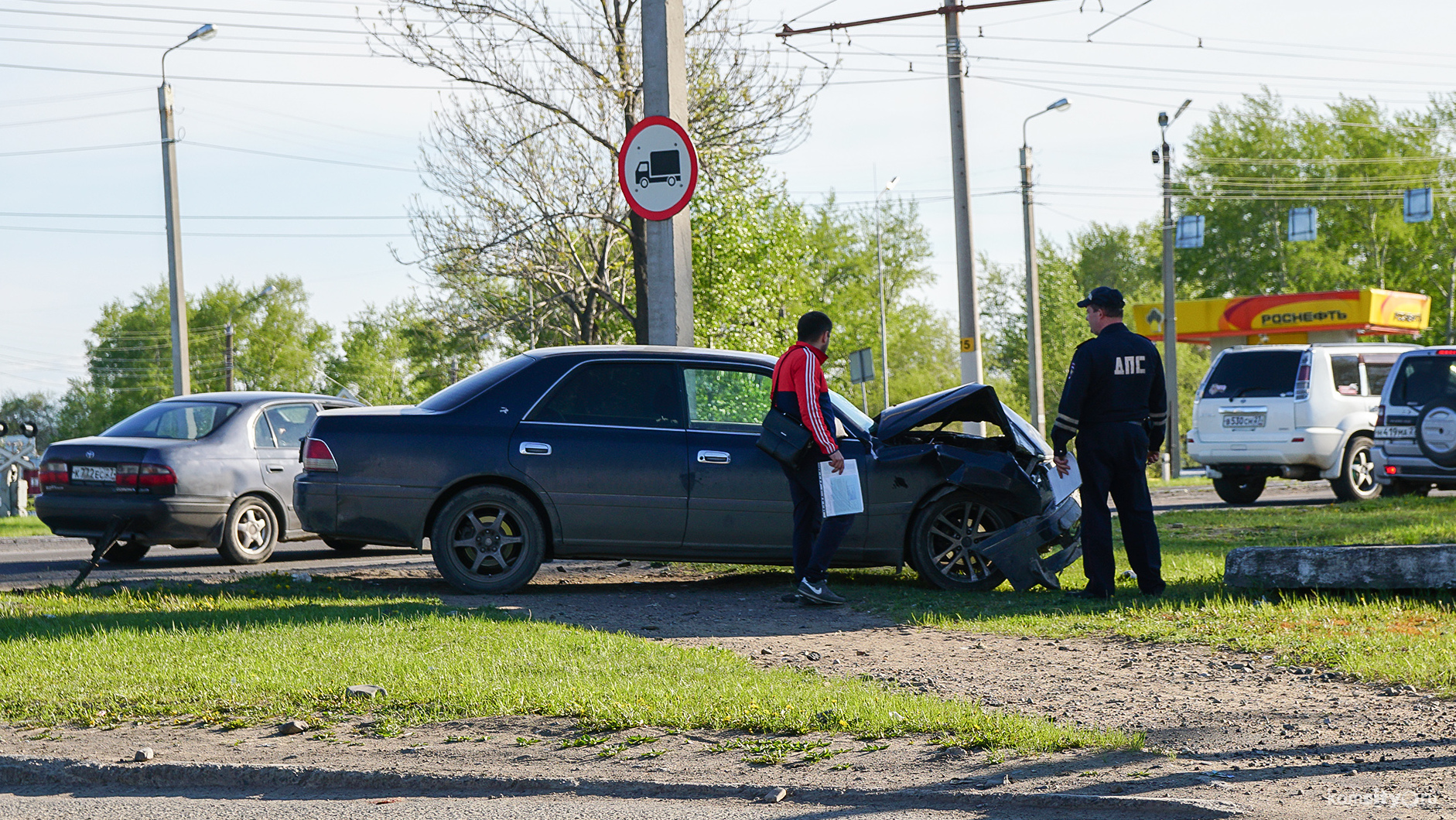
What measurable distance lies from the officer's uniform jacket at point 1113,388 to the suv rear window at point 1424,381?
29.1ft

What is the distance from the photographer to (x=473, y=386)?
8.86 metres

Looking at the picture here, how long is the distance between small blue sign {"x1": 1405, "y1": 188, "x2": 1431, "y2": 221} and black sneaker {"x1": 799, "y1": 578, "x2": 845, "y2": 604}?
37032mm

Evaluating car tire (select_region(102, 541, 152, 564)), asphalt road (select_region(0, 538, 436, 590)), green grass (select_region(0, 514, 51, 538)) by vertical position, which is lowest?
green grass (select_region(0, 514, 51, 538))

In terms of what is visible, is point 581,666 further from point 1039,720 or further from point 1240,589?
point 1240,589

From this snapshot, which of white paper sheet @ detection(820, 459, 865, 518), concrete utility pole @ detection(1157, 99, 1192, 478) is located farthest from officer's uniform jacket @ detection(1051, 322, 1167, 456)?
concrete utility pole @ detection(1157, 99, 1192, 478)

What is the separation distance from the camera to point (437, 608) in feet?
25.6

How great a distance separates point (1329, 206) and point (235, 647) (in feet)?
206

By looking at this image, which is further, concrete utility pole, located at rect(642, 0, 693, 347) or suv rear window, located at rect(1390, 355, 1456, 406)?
suv rear window, located at rect(1390, 355, 1456, 406)

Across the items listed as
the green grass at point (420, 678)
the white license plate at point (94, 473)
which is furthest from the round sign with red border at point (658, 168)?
the white license plate at point (94, 473)

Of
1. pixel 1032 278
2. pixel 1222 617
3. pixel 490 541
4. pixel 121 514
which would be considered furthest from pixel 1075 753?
pixel 1032 278

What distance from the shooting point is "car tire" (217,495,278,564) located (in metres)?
11.5

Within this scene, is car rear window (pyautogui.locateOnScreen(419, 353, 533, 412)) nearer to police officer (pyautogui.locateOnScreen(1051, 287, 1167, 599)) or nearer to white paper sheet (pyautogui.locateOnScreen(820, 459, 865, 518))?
white paper sheet (pyautogui.locateOnScreen(820, 459, 865, 518))

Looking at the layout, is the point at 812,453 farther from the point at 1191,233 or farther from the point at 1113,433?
the point at 1191,233

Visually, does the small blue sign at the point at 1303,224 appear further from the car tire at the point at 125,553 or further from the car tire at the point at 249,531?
the car tire at the point at 125,553
